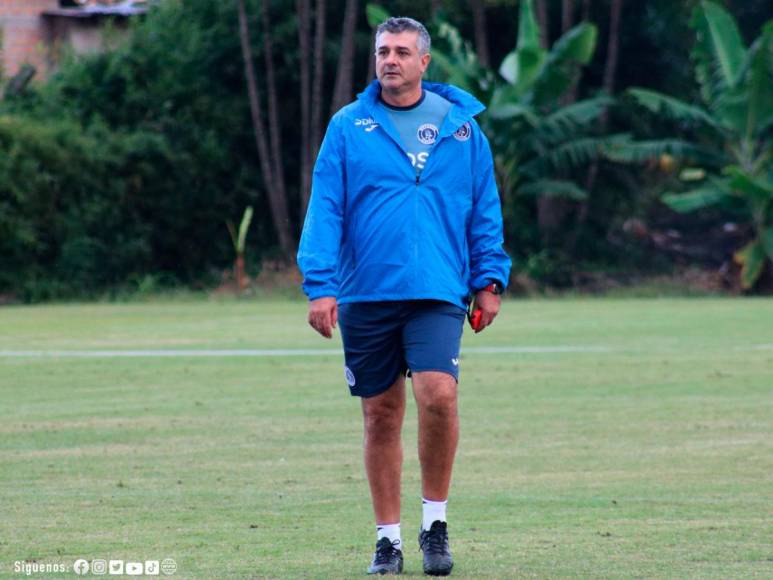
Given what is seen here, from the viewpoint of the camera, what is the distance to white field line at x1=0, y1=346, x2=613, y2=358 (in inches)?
695

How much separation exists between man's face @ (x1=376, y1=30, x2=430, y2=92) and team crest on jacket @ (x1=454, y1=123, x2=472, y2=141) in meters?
0.25

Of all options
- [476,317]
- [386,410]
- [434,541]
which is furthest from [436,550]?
[476,317]

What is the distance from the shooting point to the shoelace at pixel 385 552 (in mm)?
6195

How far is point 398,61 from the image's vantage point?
245 inches

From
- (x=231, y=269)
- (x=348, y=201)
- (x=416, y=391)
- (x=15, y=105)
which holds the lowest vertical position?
(x=231, y=269)

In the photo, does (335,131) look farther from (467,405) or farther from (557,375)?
(557,375)

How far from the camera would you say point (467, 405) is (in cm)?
1266

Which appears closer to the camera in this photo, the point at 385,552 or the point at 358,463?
the point at 385,552

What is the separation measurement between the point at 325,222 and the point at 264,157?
2874cm

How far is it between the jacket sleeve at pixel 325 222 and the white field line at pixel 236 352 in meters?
11.4

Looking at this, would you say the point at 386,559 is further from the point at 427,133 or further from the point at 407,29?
the point at 407,29

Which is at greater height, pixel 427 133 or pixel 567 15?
pixel 427 133

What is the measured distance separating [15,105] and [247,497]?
2806 centimetres

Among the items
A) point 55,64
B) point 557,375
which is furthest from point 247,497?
point 55,64
